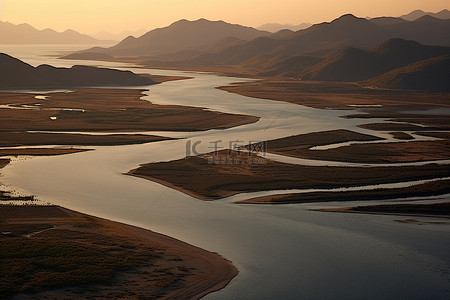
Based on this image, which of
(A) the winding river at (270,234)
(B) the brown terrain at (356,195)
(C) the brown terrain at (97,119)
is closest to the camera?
(A) the winding river at (270,234)

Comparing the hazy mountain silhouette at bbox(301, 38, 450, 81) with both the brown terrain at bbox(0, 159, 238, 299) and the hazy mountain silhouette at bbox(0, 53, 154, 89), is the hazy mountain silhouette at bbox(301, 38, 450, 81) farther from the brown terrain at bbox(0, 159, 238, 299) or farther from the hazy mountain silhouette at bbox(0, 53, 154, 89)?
the brown terrain at bbox(0, 159, 238, 299)

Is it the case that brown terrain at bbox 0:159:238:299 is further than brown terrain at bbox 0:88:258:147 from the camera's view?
No

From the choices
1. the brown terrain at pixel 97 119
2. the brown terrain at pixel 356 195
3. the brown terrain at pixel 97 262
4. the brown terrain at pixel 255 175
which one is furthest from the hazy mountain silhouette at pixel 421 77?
the brown terrain at pixel 97 262

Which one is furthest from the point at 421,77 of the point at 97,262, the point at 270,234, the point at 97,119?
the point at 97,262

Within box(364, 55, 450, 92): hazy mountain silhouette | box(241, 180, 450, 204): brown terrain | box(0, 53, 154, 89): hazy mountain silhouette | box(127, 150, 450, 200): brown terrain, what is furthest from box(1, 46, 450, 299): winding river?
box(364, 55, 450, 92): hazy mountain silhouette

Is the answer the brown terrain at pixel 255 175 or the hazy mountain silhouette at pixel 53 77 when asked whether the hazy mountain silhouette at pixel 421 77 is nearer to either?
the hazy mountain silhouette at pixel 53 77

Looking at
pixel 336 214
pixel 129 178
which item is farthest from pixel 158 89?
pixel 336 214
